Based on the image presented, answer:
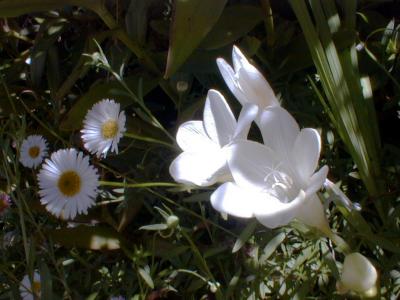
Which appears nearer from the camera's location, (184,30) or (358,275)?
(358,275)

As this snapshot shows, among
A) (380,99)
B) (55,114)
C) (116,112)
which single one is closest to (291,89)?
(380,99)

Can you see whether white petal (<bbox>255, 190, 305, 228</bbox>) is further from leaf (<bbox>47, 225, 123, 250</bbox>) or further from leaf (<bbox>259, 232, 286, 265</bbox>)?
leaf (<bbox>47, 225, 123, 250</bbox>)

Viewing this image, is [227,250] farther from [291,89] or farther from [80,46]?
[80,46]

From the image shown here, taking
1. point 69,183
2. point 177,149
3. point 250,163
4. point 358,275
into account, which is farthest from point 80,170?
point 358,275

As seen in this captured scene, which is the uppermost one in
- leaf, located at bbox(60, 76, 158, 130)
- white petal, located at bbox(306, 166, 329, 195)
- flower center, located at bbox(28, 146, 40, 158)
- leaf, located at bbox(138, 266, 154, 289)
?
white petal, located at bbox(306, 166, 329, 195)

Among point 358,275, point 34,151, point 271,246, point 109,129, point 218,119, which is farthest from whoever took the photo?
point 34,151

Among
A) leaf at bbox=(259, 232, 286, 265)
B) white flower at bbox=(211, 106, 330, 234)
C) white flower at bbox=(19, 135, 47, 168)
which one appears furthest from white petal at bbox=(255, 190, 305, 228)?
white flower at bbox=(19, 135, 47, 168)

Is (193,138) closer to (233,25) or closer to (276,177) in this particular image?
(276,177)
